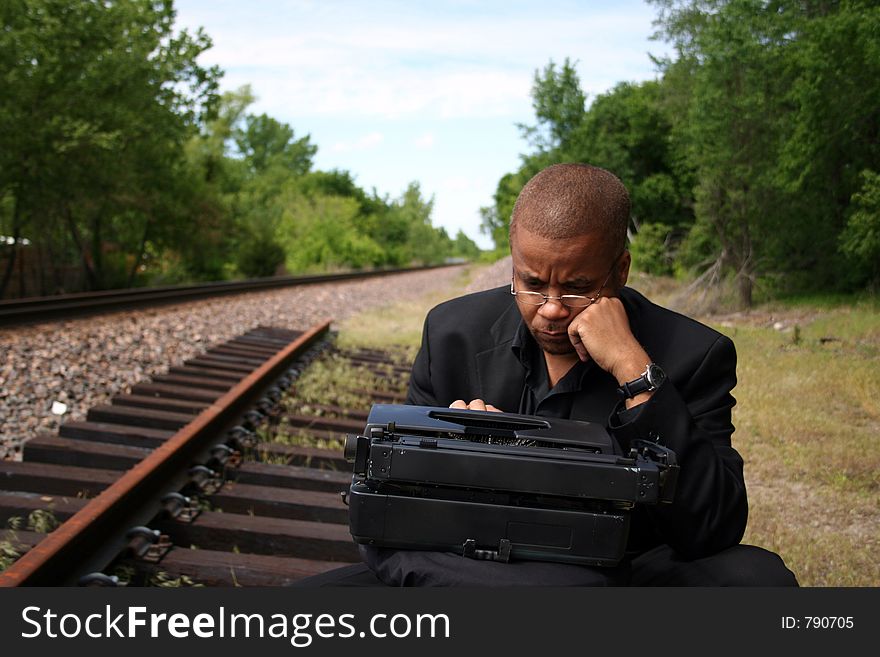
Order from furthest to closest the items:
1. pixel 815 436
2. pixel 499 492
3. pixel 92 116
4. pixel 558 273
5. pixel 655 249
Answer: pixel 92 116
pixel 655 249
pixel 815 436
pixel 558 273
pixel 499 492

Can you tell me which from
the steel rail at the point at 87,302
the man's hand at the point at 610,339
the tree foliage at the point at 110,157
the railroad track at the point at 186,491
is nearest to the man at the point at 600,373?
the man's hand at the point at 610,339

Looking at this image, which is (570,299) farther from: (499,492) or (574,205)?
(499,492)

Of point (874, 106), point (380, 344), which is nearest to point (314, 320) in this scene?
point (380, 344)

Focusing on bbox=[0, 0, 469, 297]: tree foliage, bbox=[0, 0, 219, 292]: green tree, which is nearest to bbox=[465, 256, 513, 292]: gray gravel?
bbox=[0, 0, 469, 297]: tree foliage

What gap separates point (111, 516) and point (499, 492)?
82.5 inches

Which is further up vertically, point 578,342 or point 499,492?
point 578,342

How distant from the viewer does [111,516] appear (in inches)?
124

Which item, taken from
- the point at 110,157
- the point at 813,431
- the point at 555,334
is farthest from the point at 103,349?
the point at 110,157

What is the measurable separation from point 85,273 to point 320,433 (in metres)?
16.4

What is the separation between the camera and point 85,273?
19.4 metres

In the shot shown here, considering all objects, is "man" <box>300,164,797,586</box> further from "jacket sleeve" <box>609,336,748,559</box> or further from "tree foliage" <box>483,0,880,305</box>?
"tree foliage" <box>483,0,880,305</box>

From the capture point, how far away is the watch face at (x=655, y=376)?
1.82m

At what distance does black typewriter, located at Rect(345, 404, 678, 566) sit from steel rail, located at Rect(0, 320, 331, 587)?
1448 mm

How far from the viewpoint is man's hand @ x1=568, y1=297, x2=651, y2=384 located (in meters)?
1.87
